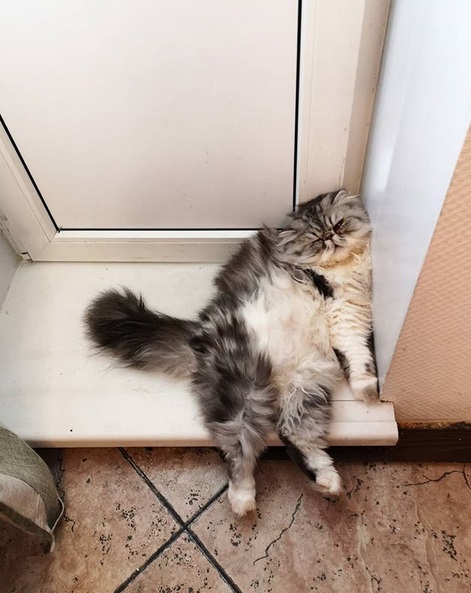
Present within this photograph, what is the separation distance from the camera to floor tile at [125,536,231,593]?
1038mm

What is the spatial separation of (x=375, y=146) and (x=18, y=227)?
867 millimetres

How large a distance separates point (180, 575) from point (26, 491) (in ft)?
1.11

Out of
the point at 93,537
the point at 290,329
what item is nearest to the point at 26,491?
the point at 93,537

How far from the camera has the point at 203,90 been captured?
104 centimetres

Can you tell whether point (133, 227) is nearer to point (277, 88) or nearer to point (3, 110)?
point (3, 110)

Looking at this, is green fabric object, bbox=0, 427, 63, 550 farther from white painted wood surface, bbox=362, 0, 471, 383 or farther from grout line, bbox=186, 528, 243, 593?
white painted wood surface, bbox=362, 0, 471, 383

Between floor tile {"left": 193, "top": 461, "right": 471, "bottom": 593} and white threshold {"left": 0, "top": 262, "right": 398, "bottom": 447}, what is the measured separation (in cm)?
10

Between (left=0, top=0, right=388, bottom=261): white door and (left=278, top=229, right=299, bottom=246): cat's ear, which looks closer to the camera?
(left=0, top=0, right=388, bottom=261): white door

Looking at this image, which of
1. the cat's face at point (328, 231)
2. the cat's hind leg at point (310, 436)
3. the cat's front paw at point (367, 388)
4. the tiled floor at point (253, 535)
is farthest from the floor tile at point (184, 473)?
the cat's face at point (328, 231)

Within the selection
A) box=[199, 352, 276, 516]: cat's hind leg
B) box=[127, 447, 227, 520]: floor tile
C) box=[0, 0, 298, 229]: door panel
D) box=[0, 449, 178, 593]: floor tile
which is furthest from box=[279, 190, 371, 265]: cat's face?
box=[0, 449, 178, 593]: floor tile

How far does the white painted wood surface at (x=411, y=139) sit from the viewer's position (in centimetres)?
62

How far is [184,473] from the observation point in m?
1.17

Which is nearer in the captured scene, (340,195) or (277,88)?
(277,88)

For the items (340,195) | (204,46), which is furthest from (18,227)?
(340,195)
